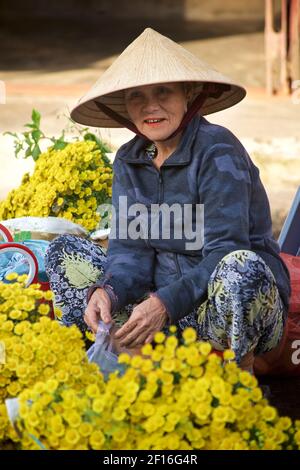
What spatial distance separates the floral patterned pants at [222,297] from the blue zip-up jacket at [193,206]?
61 mm

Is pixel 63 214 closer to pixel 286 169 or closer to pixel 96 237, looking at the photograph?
pixel 96 237

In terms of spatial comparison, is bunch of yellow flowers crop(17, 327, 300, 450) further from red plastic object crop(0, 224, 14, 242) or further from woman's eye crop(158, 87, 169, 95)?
red plastic object crop(0, 224, 14, 242)

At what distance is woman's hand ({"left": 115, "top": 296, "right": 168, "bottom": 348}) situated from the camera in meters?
2.41

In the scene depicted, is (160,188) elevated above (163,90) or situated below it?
below

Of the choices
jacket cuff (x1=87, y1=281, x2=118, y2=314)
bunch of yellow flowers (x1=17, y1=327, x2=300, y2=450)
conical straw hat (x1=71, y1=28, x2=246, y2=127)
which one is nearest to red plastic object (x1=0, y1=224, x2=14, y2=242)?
conical straw hat (x1=71, y1=28, x2=246, y2=127)

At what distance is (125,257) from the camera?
2.79m

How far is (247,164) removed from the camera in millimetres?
2623

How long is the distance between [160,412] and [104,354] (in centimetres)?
61

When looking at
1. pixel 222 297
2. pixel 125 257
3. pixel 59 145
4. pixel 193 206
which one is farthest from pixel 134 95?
pixel 59 145

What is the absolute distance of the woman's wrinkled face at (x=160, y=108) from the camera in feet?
8.68

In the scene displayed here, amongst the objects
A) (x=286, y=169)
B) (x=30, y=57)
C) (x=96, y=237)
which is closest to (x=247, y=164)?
(x=96, y=237)

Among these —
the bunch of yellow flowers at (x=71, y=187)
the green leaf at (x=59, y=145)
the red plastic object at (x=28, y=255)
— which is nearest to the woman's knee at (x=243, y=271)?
the red plastic object at (x=28, y=255)

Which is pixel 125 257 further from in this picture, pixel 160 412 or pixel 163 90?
pixel 160 412
